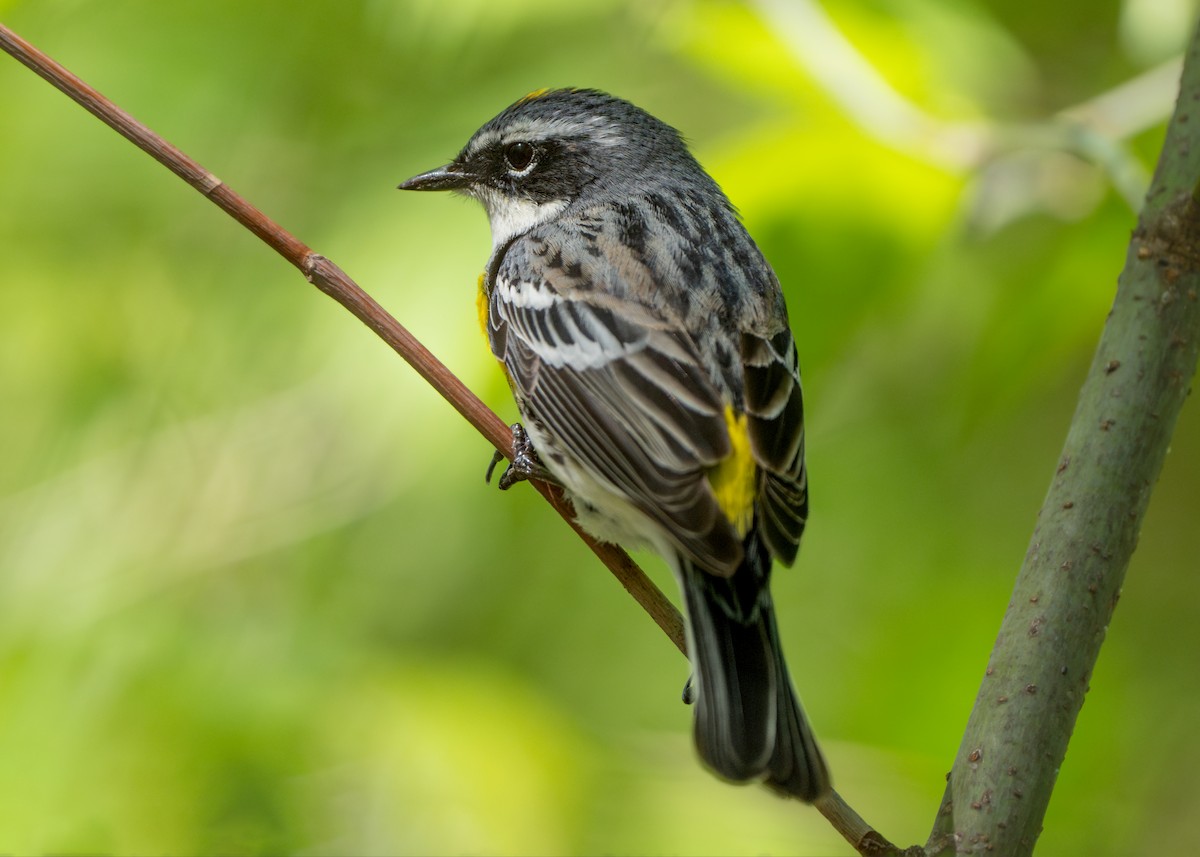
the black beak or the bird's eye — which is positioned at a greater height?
the bird's eye

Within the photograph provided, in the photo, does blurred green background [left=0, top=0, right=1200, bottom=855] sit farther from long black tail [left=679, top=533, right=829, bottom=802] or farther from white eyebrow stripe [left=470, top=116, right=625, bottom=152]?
long black tail [left=679, top=533, right=829, bottom=802]

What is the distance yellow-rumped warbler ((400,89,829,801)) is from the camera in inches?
78.7

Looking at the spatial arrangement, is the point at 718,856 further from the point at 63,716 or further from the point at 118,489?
the point at 118,489

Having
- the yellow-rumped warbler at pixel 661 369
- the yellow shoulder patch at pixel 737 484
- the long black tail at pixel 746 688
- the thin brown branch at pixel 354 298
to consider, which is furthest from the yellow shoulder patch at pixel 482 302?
the long black tail at pixel 746 688

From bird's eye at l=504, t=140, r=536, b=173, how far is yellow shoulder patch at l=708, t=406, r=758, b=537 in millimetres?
1189

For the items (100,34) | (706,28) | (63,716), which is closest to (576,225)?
(706,28)

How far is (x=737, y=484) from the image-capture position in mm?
2186

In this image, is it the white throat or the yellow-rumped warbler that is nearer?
the yellow-rumped warbler

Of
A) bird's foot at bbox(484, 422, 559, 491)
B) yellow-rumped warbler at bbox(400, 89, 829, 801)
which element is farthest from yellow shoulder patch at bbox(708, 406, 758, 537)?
bird's foot at bbox(484, 422, 559, 491)

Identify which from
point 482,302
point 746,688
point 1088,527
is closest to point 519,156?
point 482,302

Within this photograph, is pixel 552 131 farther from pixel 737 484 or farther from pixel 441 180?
pixel 737 484

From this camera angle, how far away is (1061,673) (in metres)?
1.59

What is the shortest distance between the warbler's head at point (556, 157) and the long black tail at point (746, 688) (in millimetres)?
1235

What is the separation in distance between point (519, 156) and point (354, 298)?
49.9 inches
